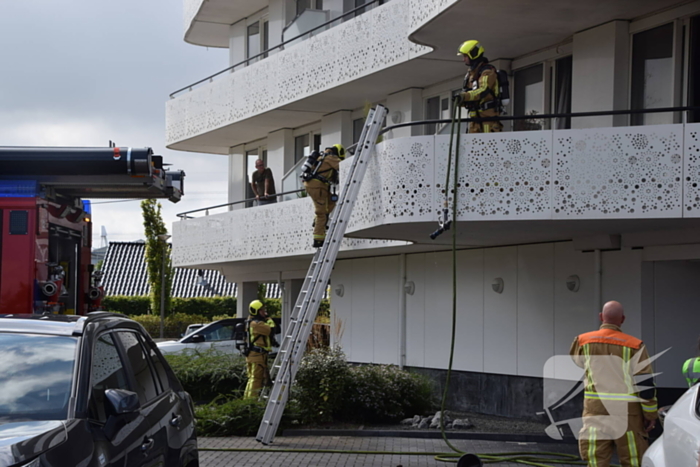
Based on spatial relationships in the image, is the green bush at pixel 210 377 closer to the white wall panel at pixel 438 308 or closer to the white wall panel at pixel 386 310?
the white wall panel at pixel 386 310

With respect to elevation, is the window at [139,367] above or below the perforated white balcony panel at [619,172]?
below

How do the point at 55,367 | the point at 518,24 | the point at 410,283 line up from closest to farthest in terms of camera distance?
the point at 55,367 < the point at 518,24 < the point at 410,283

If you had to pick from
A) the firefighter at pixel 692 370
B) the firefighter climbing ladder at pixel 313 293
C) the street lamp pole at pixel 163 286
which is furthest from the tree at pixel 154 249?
the firefighter at pixel 692 370

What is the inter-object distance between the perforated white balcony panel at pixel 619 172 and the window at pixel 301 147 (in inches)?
497

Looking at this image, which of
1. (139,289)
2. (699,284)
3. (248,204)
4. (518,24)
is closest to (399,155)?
(518,24)

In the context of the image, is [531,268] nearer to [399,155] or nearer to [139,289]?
[399,155]

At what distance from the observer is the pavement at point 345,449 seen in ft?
37.9

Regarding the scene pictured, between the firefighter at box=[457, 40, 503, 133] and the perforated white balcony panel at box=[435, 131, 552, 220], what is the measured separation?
1.77ft

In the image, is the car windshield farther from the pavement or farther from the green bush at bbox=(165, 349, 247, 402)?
the green bush at bbox=(165, 349, 247, 402)

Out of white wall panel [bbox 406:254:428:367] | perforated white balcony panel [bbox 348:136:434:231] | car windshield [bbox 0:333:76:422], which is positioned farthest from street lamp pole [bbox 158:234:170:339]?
car windshield [bbox 0:333:76:422]

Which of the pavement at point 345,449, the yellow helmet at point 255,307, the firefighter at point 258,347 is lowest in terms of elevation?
the pavement at point 345,449

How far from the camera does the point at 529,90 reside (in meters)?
16.6

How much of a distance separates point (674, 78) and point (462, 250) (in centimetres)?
536

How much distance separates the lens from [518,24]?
580 inches
